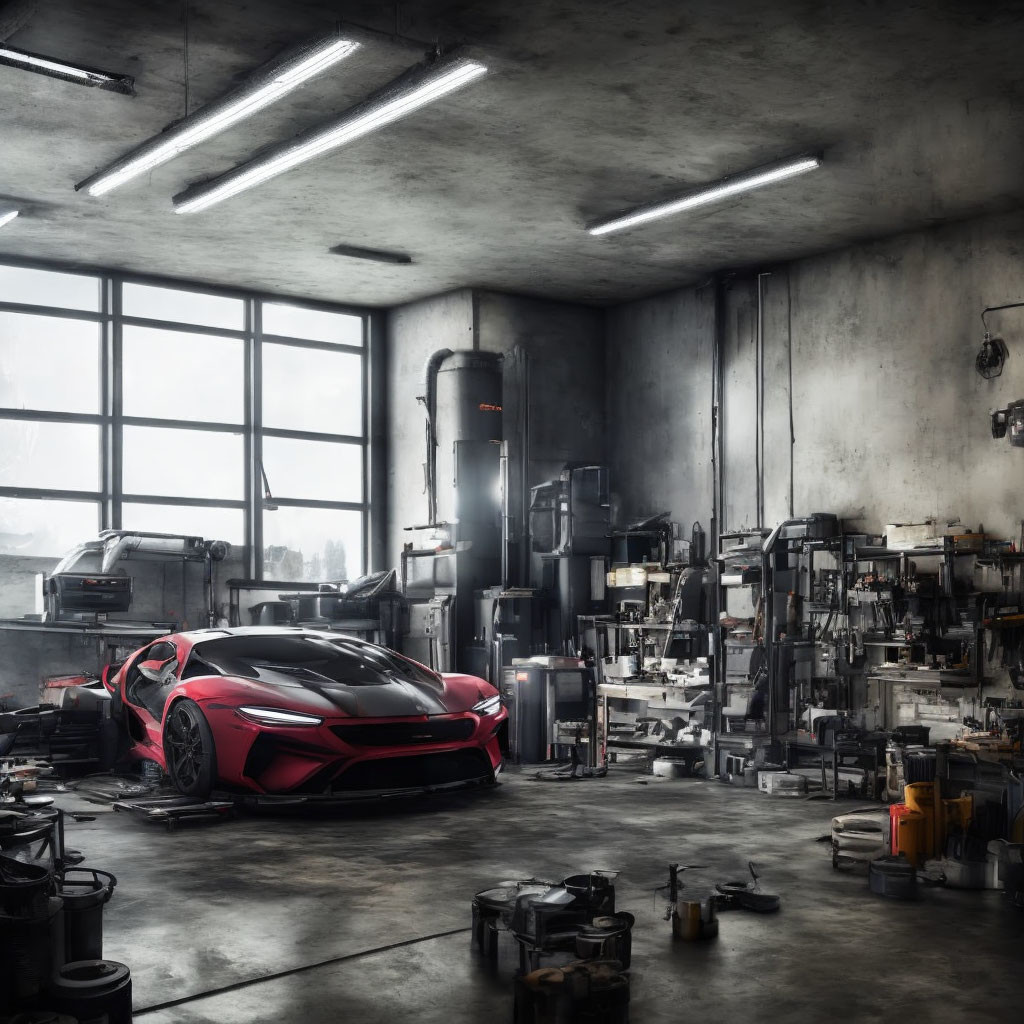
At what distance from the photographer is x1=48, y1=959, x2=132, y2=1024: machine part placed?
3240 mm

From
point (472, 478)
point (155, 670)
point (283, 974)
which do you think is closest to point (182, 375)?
point (472, 478)

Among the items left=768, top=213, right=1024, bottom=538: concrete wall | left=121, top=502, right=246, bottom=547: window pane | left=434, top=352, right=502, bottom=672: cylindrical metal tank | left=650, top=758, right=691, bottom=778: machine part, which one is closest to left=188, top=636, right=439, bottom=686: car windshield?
left=650, top=758, right=691, bottom=778: machine part

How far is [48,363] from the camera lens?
1184cm

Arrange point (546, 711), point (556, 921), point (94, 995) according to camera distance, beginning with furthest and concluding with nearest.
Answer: point (546, 711) < point (556, 921) < point (94, 995)

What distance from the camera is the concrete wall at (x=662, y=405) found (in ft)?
39.6

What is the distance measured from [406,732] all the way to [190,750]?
1.39m

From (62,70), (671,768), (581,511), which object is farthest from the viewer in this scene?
Answer: (581,511)

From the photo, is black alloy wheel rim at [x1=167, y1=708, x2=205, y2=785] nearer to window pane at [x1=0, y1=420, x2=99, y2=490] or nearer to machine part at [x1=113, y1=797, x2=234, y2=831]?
machine part at [x1=113, y1=797, x2=234, y2=831]

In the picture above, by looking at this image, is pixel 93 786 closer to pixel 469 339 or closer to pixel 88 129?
pixel 88 129

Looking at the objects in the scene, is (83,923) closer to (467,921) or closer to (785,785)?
(467,921)

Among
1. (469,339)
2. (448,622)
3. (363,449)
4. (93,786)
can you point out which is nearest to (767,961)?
(93,786)

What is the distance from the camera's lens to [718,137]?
8383 mm

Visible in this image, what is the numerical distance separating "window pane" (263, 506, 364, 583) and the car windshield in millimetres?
4357

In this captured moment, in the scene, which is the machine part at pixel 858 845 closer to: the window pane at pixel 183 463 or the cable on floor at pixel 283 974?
the cable on floor at pixel 283 974
